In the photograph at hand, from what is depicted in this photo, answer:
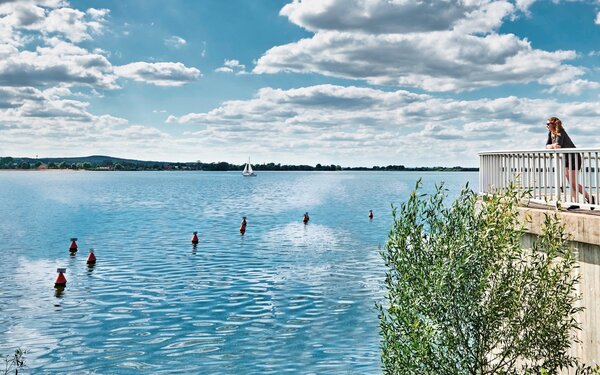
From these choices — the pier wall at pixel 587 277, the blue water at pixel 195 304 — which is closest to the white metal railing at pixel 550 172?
the pier wall at pixel 587 277

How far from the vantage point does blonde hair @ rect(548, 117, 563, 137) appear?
530 inches

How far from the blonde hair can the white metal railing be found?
0.61 metres

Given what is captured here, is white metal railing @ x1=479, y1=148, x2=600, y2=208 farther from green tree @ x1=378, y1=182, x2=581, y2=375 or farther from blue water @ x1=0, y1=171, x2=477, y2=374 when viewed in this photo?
blue water @ x1=0, y1=171, x2=477, y2=374

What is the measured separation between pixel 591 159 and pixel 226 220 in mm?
65772

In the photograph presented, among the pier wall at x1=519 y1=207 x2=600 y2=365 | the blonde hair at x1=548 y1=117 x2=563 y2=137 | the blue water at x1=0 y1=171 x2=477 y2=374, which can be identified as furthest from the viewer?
the blue water at x1=0 y1=171 x2=477 y2=374

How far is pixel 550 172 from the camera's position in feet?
41.4

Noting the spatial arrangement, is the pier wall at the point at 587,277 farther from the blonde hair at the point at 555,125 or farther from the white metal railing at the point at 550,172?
the blonde hair at the point at 555,125

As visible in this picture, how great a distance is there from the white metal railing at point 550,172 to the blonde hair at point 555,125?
61cm

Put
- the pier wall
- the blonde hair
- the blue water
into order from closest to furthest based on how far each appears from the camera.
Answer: the pier wall < the blonde hair < the blue water

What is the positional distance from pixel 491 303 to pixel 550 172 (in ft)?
12.6

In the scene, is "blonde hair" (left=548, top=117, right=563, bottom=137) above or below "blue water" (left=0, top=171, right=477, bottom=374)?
above

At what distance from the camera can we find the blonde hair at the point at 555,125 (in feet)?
44.2

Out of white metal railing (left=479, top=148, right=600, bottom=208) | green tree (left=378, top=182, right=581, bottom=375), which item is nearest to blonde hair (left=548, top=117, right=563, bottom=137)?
white metal railing (left=479, top=148, right=600, bottom=208)


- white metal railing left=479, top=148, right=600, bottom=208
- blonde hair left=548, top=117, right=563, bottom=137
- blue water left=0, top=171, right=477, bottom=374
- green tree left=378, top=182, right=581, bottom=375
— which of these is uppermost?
blonde hair left=548, top=117, right=563, bottom=137
